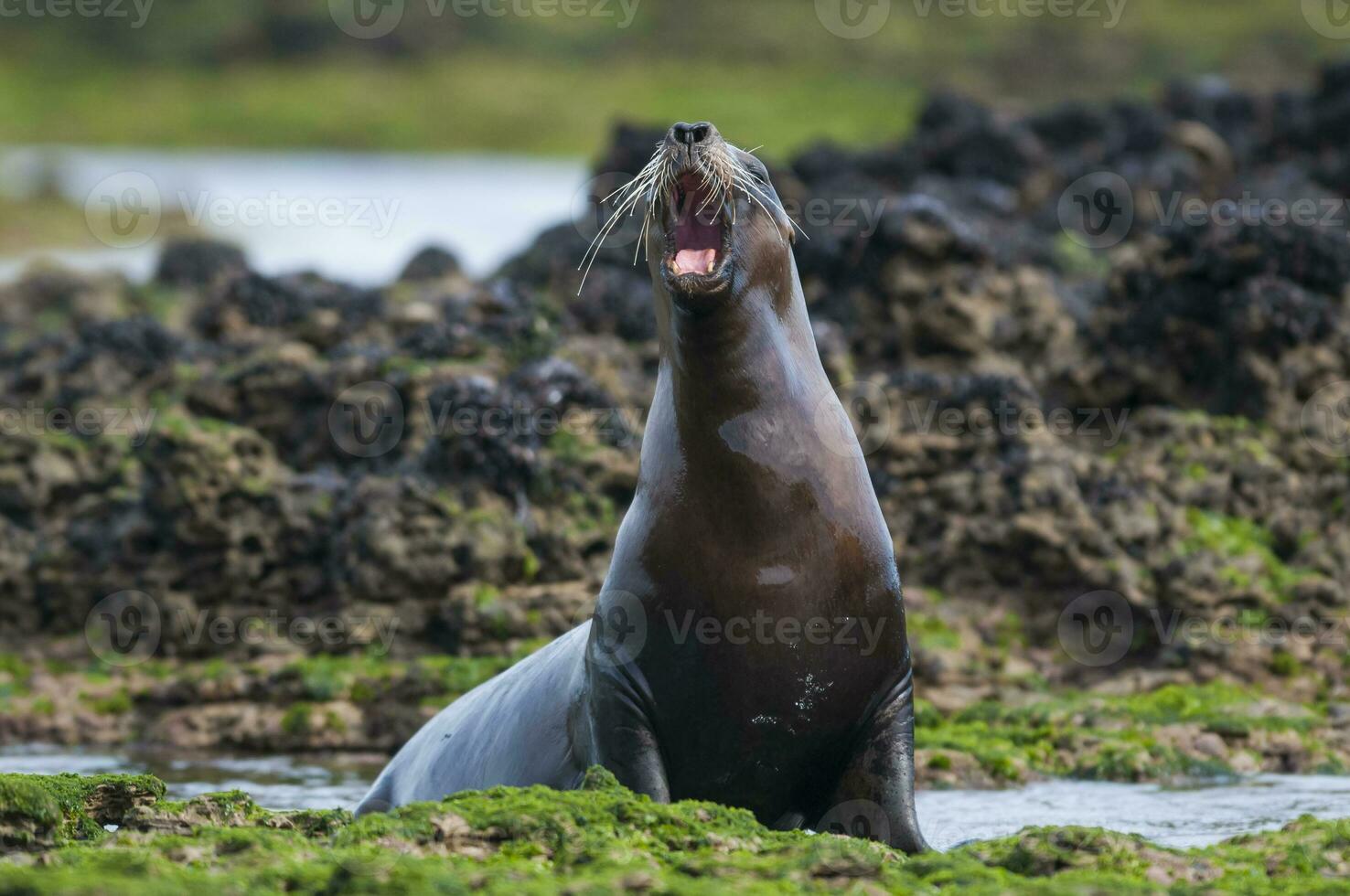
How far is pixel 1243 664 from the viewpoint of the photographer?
11.3 meters

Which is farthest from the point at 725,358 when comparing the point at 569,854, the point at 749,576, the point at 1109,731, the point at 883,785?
the point at 1109,731

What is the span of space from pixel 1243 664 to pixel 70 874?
824 cm

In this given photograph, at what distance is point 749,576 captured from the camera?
6.33 metres

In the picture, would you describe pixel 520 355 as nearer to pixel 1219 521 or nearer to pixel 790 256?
pixel 1219 521

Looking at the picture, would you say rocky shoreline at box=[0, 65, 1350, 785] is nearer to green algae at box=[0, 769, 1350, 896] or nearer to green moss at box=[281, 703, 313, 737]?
green moss at box=[281, 703, 313, 737]

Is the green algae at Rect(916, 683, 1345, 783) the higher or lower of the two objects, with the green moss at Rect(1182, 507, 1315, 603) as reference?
lower

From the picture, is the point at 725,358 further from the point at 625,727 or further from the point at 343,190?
the point at 343,190

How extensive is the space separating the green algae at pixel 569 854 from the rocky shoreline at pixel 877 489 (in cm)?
375

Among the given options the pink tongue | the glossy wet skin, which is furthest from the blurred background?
the glossy wet skin

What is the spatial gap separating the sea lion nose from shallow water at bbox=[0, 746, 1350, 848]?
2.73 m

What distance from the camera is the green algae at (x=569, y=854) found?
4.75 metres

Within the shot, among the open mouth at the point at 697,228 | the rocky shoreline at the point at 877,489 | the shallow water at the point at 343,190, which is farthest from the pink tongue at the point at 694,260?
the shallow water at the point at 343,190

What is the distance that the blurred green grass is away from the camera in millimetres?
70188

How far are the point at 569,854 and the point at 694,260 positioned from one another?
227cm
